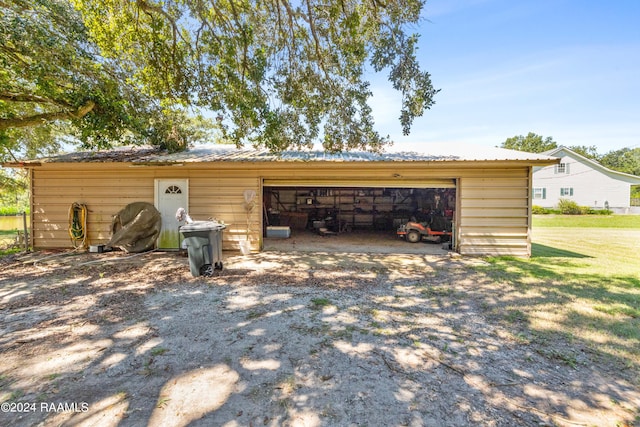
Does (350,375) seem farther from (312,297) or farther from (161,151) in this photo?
(161,151)

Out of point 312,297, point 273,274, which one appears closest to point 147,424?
point 312,297

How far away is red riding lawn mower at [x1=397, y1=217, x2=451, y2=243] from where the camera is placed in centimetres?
940

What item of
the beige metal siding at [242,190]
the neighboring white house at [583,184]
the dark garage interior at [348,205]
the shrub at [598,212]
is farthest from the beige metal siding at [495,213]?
the neighboring white house at [583,184]

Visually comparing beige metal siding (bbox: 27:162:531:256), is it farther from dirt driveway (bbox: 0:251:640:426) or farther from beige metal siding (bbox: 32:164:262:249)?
dirt driveway (bbox: 0:251:640:426)

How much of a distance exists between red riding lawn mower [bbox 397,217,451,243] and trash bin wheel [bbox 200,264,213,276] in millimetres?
6589

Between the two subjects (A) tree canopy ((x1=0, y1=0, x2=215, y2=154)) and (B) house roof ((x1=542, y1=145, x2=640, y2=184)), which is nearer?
(A) tree canopy ((x1=0, y1=0, x2=215, y2=154))

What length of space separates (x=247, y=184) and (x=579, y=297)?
7.43 m

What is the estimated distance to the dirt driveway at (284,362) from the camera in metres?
2.01

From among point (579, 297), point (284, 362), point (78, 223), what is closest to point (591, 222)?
point (579, 297)

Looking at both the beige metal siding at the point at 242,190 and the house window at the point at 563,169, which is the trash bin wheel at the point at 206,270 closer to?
the beige metal siding at the point at 242,190

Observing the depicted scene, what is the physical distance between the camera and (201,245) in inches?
216

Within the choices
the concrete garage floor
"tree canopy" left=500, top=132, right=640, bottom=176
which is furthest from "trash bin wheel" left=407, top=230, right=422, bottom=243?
"tree canopy" left=500, top=132, right=640, bottom=176

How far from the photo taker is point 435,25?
539cm

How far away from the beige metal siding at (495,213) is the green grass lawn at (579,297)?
0.50 meters
